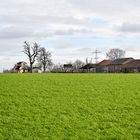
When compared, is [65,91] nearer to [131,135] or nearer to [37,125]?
[37,125]

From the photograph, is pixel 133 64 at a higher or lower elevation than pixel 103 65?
lower

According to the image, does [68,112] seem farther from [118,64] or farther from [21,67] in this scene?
[118,64]

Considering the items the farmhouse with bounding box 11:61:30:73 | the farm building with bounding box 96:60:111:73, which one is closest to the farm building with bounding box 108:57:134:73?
the farm building with bounding box 96:60:111:73

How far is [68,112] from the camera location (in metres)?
17.6

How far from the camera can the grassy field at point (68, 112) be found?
1444cm

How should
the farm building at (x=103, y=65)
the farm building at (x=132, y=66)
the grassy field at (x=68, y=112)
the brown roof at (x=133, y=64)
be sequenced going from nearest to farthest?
the grassy field at (x=68, y=112) < the farm building at (x=132, y=66) < the brown roof at (x=133, y=64) < the farm building at (x=103, y=65)

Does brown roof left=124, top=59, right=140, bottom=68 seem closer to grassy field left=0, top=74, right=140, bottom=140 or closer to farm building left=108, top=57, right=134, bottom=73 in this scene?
farm building left=108, top=57, right=134, bottom=73

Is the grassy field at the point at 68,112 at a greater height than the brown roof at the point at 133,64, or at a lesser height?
lesser

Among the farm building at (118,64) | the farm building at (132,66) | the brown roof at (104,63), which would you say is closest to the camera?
the farm building at (132,66)

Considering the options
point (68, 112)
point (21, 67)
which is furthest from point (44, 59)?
point (68, 112)

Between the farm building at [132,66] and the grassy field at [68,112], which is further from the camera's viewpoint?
the farm building at [132,66]

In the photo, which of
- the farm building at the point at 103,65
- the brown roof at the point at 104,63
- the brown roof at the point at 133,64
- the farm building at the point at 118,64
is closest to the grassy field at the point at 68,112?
the brown roof at the point at 133,64

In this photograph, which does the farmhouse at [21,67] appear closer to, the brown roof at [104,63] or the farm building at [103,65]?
the farm building at [103,65]

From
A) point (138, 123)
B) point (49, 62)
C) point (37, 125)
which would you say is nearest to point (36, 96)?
point (37, 125)
